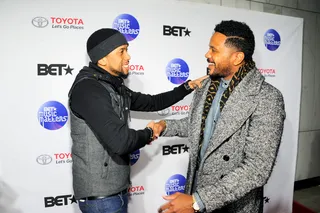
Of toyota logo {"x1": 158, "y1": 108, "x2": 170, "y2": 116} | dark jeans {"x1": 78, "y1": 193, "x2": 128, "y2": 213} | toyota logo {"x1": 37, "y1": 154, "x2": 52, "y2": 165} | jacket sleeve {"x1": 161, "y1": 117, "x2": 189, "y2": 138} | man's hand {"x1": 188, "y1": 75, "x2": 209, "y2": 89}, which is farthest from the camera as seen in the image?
toyota logo {"x1": 158, "y1": 108, "x2": 170, "y2": 116}

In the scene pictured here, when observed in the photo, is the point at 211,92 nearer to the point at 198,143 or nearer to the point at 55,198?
the point at 198,143

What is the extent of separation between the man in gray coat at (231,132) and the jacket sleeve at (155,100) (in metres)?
0.39

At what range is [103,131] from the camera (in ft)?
3.94

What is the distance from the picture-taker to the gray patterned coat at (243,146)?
1.09 m

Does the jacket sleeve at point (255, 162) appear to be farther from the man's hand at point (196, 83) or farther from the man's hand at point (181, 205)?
the man's hand at point (196, 83)

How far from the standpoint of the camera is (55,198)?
212cm

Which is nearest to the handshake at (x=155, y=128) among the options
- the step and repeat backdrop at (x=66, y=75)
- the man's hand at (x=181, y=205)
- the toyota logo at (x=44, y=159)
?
the man's hand at (x=181, y=205)

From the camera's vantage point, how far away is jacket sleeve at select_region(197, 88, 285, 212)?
3.52 ft

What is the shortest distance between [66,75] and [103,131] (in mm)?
1084

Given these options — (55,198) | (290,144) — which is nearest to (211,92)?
(55,198)

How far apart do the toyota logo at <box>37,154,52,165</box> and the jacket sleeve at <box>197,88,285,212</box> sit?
60.0 inches

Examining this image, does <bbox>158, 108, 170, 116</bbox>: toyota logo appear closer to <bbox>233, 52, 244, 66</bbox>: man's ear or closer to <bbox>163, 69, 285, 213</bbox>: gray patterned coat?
<bbox>163, 69, 285, 213</bbox>: gray patterned coat

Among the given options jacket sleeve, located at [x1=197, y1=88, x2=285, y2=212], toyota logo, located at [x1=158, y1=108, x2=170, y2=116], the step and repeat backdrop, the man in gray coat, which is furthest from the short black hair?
toyota logo, located at [x1=158, y1=108, x2=170, y2=116]

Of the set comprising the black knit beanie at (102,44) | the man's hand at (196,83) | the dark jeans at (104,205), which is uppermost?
the black knit beanie at (102,44)
